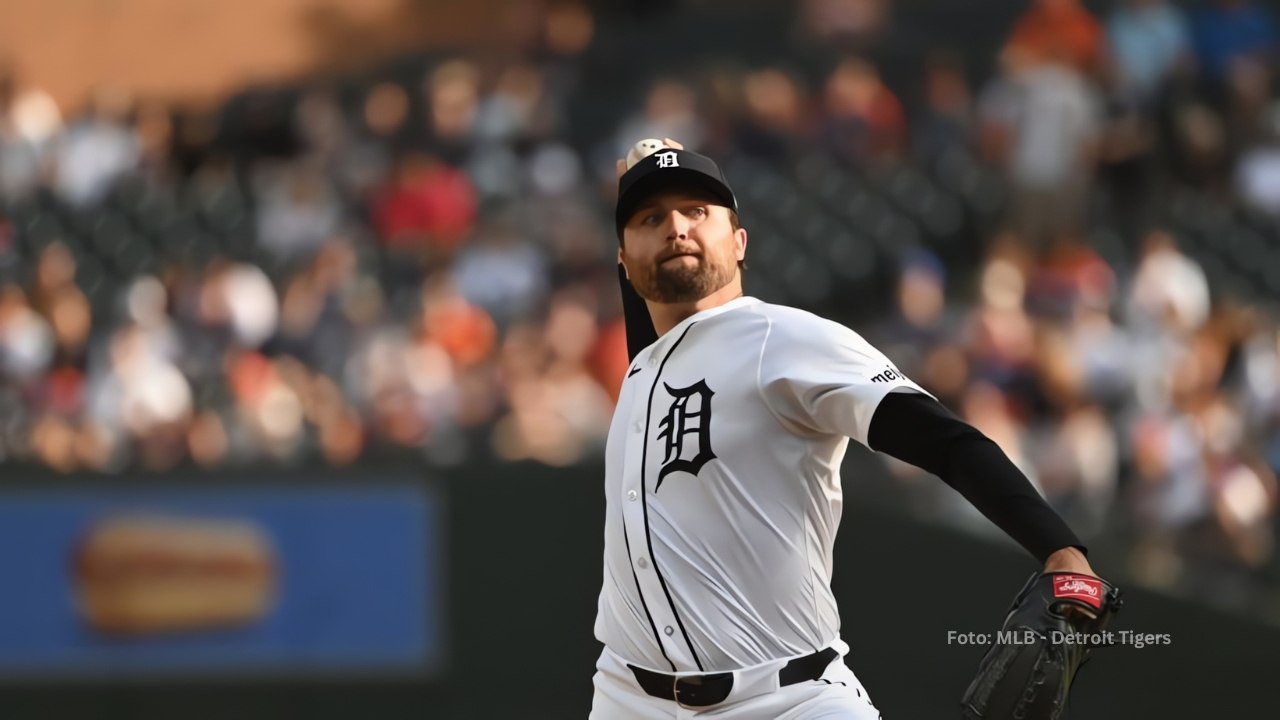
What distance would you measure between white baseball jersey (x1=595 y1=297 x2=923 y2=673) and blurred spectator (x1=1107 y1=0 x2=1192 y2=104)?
30.5 ft

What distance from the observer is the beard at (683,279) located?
3.93m

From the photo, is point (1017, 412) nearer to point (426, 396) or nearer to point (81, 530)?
point (426, 396)

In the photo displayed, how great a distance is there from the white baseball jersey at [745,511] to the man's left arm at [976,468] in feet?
0.55

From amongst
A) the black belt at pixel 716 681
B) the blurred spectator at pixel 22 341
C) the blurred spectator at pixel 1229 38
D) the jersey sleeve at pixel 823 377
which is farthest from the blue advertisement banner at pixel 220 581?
the blurred spectator at pixel 1229 38

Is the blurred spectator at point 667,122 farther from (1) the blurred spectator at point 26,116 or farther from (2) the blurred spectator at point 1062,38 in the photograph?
(1) the blurred spectator at point 26,116

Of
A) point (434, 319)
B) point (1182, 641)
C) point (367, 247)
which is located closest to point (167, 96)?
point (367, 247)

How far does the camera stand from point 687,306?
13.2 ft

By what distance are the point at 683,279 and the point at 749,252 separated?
8314mm

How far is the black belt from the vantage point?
12.1 ft

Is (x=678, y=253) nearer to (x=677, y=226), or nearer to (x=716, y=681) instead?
(x=677, y=226)

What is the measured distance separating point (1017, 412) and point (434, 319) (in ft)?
11.4

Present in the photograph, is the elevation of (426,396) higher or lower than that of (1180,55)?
lower

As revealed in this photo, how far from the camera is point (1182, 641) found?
8.86 m

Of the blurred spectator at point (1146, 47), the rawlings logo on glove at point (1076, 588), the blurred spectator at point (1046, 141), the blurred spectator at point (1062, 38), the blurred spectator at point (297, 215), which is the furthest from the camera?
the blurred spectator at point (297, 215)
